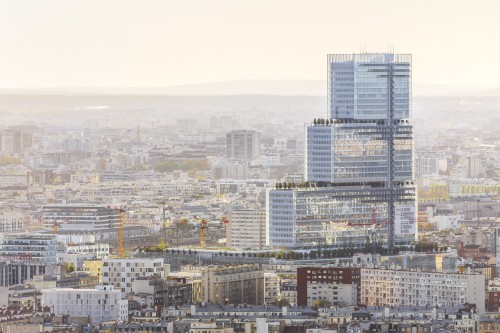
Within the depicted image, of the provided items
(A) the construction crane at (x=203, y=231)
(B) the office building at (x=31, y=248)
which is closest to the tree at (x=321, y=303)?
(B) the office building at (x=31, y=248)

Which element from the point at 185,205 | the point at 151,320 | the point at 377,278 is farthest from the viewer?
the point at 185,205

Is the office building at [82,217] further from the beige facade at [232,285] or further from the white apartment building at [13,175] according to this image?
the beige facade at [232,285]

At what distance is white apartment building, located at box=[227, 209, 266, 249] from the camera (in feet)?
247

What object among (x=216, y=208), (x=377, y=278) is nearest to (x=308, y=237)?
(x=377, y=278)

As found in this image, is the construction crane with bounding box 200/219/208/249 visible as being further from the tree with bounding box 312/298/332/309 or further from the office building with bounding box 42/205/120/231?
the tree with bounding box 312/298/332/309

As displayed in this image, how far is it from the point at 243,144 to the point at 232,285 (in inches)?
2639

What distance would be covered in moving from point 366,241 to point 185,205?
101 ft

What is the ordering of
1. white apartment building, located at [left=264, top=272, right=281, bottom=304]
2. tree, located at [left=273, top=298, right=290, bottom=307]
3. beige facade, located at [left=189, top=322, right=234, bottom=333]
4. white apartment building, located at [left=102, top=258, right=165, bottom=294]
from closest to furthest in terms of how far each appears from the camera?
beige facade, located at [left=189, top=322, right=234, bottom=333], tree, located at [left=273, top=298, right=290, bottom=307], white apartment building, located at [left=264, top=272, right=281, bottom=304], white apartment building, located at [left=102, top=258, right=165, bottom=294]

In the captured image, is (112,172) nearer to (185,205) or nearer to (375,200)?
(185,205)

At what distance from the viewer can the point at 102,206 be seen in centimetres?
9331

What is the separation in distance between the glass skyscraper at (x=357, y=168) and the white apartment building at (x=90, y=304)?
16.9m

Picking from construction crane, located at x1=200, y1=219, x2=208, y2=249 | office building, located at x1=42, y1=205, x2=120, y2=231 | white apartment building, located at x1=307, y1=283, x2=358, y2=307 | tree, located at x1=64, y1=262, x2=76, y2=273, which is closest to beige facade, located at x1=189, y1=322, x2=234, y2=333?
white apartment building, located at x1=307, y1=283, x2=358, y2=307

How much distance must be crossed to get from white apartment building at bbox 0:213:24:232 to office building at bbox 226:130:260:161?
31.2 metres

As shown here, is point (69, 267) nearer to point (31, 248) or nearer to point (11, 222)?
point (31, 248)
